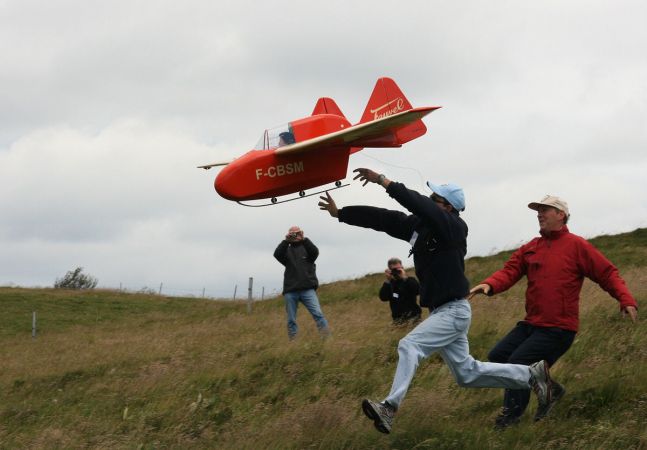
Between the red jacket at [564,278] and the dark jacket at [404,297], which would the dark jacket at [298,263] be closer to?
the dark jacket at [404,297]

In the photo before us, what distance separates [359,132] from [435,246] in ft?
10.9

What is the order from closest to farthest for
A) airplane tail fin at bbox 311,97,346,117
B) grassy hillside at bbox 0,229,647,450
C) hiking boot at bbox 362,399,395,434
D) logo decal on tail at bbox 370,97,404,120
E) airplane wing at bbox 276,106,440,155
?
hiking boot at bbox 362,399,395,434
grassy hillside at bbox 0,229,647,450
airplane wing at bbox 276,106,440,155
airplane tail fin at bbox 311,97,346,117
logo decal on tail at bbox 370,97,404,120

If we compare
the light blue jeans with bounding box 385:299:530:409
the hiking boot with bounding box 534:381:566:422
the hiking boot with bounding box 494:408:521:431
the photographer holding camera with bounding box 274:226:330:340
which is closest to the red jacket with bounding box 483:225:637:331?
the light blue jeans with bounding box 385:299:530:409

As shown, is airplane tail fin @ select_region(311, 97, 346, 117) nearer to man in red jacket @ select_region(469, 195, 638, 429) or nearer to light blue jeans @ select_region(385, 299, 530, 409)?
man in red jacket @ select_region(469, 195, 638, 429)

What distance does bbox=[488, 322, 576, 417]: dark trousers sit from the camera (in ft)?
21.7

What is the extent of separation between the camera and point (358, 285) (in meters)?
25.7

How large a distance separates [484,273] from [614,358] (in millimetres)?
15529

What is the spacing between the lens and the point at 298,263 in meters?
13.0

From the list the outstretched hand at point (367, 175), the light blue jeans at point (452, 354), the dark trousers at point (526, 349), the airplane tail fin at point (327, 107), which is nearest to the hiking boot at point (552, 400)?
the dark trousers at point (526, 349)

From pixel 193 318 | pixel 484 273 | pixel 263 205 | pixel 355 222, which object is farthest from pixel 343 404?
pixel 193 318

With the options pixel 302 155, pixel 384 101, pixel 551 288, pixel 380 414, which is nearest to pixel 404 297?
pixel 384 101

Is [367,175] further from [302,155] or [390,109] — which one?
[390,109]

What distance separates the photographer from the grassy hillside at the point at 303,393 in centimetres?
641

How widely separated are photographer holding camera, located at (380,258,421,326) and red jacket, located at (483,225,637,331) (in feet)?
16.7
